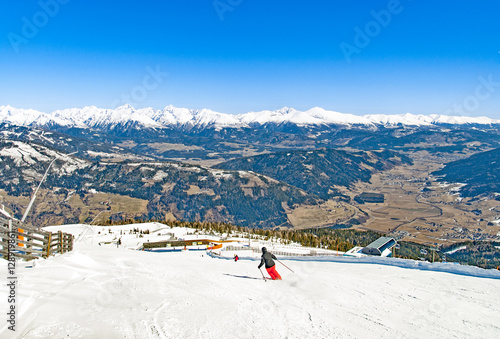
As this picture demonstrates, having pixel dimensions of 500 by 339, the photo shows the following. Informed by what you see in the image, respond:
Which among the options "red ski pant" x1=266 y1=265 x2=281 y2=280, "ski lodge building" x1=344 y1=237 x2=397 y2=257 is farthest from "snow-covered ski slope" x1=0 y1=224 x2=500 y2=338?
"ski lodge building" x1=344 y1=237 x2=397 y2=257

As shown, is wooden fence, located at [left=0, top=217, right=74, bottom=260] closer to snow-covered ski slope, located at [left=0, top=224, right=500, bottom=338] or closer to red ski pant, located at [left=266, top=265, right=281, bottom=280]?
snow-covered ski slope, located at [left=0, top=224, right=500, bottom=338]

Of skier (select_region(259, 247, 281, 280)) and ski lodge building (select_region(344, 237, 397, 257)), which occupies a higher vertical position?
skier (select_region(259, 247, 281, 280))

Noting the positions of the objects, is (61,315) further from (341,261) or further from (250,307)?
(341,261)

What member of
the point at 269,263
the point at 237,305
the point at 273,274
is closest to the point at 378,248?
the point at 273,274

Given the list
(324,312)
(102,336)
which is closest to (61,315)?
(102,336)

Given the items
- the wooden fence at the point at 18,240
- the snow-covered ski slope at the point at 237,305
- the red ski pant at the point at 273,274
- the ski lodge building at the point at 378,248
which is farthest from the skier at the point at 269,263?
the ski lodge building at the point at 378,248

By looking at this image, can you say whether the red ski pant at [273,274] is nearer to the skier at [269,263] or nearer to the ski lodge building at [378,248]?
the skier at [269,263]

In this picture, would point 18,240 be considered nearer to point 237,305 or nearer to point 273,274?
point 237,305

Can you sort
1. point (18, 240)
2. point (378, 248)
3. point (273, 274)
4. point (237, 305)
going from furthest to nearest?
point (378, 248), point (273, 274), point (18, 240), point (237, 305)
